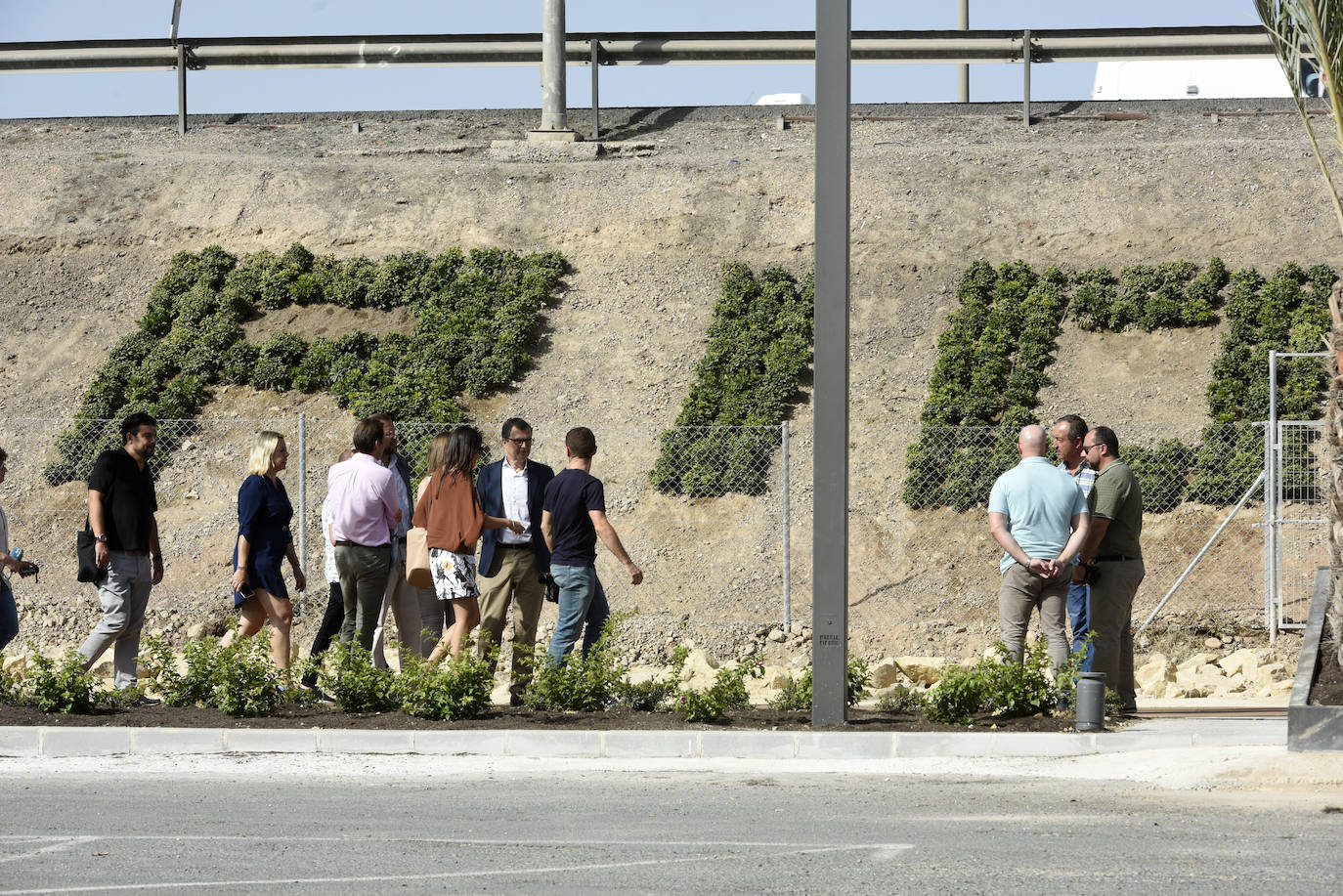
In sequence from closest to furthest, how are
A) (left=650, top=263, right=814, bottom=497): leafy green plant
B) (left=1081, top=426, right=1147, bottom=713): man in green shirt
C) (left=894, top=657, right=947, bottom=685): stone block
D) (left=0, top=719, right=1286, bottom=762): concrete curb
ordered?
(left=0, top=719, right=1286, bottom=762): concrete curb, (left=1081, top=426, right=1147, bottom=713): man in green shirt, (left=894, top=657, right=947, bottom=685): stone block, (left=650, top=263, right=814, bottom=497): leafy green plant

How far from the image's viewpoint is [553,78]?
2452 cm

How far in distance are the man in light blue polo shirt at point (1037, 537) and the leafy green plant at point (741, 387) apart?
7.60 metres

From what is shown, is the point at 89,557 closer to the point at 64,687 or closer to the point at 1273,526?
the point at 64,687

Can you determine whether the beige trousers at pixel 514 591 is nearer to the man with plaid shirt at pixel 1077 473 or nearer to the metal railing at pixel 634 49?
the man with plaid shirt at pixel 1077 473

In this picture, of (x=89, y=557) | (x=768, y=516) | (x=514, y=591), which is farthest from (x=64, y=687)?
(x=768, y=516)

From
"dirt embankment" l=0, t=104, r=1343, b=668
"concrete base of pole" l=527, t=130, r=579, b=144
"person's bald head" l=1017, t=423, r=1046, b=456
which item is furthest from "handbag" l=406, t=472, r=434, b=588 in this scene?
"concrete base of pole" l=527, t=130, r=579, b=144

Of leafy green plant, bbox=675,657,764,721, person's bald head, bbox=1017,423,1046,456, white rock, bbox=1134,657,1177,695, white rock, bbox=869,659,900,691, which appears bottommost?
white rock, bbox=1134,657,1177,695

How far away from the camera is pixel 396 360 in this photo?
2027 cm

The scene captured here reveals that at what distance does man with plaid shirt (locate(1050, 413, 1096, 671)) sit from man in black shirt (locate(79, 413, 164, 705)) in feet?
19.4

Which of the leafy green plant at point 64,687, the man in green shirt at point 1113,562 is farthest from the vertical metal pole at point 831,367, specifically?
the leafy green plant at point 64,687

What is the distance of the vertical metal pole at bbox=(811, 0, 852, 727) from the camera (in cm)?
869

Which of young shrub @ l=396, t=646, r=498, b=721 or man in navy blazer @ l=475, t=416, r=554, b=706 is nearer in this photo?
young shrub @ l=396, t=646, r=498, b=721

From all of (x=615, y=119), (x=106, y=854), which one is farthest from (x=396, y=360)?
(x=106, y=854)

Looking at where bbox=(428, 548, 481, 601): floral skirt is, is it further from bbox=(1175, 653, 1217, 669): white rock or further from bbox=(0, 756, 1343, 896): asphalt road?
bbox=(1175, 653, 1217, 669): white rock
